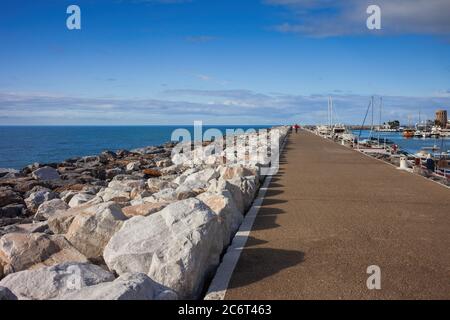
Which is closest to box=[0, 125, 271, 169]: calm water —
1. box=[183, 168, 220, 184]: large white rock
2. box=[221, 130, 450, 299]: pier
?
box=[183, 168, 220, 184]: large white rock

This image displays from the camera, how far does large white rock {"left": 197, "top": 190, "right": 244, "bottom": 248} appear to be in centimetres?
658

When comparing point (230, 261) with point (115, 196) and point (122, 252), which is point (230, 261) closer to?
point (122, 252)

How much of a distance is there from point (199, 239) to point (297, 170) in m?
11.0

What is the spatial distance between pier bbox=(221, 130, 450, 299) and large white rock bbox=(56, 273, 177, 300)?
791 millimetres

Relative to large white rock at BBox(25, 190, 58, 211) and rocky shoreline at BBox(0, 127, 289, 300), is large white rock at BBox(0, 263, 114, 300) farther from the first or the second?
large white rock at BBox(25, 190, 58, 211)

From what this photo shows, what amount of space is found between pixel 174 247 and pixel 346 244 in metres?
2.62

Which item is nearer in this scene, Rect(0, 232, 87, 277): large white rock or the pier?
the pier

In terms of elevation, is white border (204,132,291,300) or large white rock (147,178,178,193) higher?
large white rock (147,178,178,193)

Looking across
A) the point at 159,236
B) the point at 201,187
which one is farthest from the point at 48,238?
the point at 201,187

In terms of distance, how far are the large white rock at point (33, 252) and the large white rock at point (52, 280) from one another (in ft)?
2.14

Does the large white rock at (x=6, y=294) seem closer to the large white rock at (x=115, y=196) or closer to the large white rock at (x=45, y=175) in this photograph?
the large white rock at (x=115, y=196)

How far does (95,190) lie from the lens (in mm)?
13516

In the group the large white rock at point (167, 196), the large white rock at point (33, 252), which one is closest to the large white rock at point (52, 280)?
the large white rock at point (33, 252)

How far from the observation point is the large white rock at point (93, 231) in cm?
609
